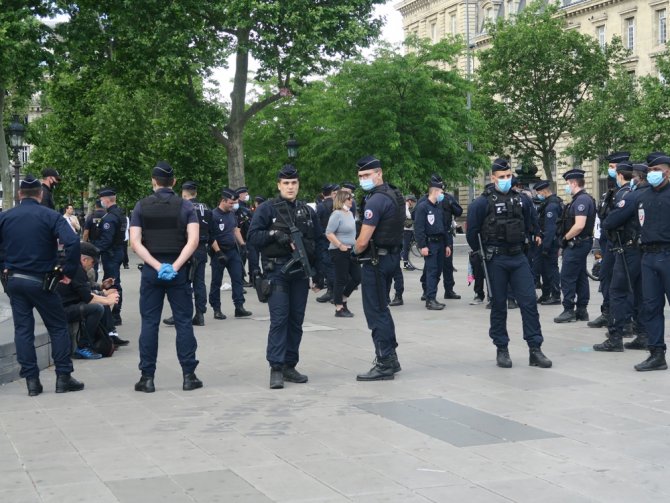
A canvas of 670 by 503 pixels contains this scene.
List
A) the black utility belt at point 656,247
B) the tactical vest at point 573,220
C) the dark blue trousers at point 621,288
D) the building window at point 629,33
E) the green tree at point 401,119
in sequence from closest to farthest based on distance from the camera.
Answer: the black utility belt at point 656,247, the dark blue trousers at point 621,288, the tactical vest at point 573,220, the green tree at point 401,119, the building window at point 629,33

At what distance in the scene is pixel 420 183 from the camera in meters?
40.8

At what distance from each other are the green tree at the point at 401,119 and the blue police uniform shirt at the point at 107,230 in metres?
25.6

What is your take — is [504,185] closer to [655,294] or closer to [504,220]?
[504,220]

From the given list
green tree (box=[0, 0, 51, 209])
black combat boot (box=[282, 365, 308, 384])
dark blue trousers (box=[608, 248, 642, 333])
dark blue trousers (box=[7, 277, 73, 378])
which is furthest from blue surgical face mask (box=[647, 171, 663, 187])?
green tree (box=[0, 0, 51, 209])

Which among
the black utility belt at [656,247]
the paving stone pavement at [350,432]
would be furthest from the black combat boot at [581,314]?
the black utility belt at [656,247]

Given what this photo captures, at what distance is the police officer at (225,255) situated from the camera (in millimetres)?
15008

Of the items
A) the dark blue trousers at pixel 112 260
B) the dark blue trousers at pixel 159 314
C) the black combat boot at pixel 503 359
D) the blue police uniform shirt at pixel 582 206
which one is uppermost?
the blue police uniform shirt at pixel 582 206

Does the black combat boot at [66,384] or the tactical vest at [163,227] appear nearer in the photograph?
the tactical vest at [163,227]

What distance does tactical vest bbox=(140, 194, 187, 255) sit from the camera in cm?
880

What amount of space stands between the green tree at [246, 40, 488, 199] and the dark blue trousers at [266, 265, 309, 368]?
30136 millimetres

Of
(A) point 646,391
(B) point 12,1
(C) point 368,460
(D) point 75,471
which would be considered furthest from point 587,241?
(B) point 12,1

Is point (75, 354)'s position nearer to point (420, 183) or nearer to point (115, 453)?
point (115, 453)

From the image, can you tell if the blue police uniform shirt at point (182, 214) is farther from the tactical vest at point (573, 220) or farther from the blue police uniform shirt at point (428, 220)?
the blue police uniform shirt at point (428, 220)

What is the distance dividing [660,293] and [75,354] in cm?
592
